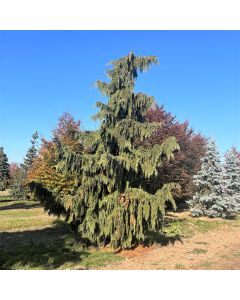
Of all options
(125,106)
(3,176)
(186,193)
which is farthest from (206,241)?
(3,176)

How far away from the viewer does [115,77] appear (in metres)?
11.5

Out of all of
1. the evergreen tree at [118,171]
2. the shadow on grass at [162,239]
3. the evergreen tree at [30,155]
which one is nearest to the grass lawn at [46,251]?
the evergreen tree at [118,171]

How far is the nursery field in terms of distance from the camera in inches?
349

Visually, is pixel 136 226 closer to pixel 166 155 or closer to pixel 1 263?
pixel 166 155

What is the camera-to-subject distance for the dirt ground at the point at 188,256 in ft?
28.3

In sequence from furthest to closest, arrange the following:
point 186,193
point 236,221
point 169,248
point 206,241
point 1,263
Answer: point 186,193 → point 236,221 → point 206,241 → point 169,248 → point 1,263

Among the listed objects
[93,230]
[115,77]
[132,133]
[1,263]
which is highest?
[115,77]

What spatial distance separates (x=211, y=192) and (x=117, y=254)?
1350cm

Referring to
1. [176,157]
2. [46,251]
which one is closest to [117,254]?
[46,251]

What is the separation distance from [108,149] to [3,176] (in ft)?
146

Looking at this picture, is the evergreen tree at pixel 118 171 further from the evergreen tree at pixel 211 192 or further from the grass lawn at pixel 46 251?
the evergreen tree at pixel 211 192

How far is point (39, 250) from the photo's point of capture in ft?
34.5

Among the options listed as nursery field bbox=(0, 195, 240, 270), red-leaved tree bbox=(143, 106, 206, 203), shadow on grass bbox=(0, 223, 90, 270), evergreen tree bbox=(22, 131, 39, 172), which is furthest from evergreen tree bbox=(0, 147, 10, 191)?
shadow on grass bbox=(0, 223, 90, 270)

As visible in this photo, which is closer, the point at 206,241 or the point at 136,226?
the point at 136,226
